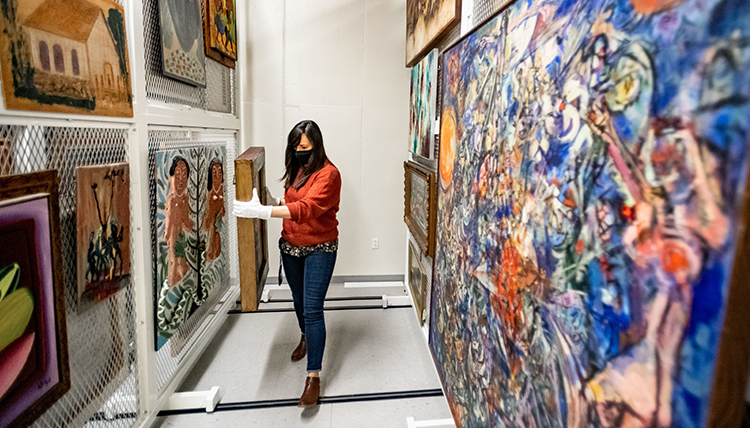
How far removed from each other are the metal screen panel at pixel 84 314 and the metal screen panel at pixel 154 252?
202 millimetres

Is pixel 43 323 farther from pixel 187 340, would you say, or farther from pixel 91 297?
pixel 187 340

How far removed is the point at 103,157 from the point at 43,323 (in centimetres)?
64

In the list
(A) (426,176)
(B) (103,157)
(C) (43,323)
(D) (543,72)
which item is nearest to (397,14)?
(A) (426,176)

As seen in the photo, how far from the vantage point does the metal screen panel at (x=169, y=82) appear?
1838 millimetres

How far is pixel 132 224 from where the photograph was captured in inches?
67.8

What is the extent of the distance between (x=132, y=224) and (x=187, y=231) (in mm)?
462

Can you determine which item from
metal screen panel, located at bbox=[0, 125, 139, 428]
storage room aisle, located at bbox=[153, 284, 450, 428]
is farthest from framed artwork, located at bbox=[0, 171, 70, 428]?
storage room aisle, located at bbox=[153, 284, 450, 428]

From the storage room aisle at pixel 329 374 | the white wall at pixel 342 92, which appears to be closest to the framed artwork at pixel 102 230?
the storage room aisle at pixel 329 374

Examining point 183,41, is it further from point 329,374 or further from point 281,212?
point 329,374

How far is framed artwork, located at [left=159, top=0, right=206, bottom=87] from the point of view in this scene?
196 centimetres

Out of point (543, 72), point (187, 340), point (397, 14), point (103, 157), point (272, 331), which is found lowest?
point (272, 331)

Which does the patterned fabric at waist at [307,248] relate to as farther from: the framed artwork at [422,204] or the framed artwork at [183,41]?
the framed artwork at [183,41]

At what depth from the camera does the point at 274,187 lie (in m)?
3.68

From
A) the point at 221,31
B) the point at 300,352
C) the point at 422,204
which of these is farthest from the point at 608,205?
the point at 221,31
